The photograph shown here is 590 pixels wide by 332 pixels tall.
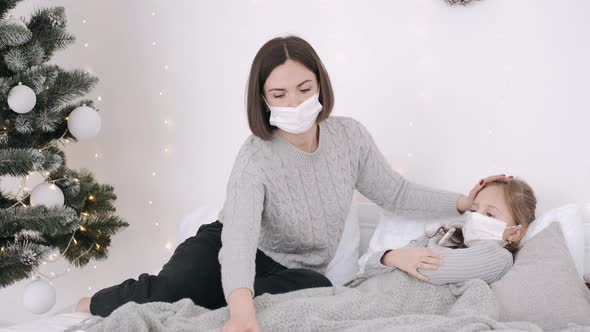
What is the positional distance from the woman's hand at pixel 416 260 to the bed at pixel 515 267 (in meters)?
0.04

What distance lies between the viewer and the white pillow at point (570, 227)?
168 centimetres

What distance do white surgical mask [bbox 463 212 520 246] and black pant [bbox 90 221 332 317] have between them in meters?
0.40

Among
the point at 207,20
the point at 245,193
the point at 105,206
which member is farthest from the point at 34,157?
the point at 207,20

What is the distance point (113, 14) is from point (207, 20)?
0.47 m

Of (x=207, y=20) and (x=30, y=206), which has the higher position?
(x=207, y=20)

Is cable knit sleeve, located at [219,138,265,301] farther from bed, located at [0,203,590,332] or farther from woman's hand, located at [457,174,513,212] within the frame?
woman's hand, located at [457,174,513,212]

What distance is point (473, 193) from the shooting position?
178 cm

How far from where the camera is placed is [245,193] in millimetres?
1573

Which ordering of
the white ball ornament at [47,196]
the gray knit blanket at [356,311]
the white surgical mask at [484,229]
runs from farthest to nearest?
the white ball ornament at [47,196] < the white surgical mask at [484,229] < the gray knit blanket at [356,311]

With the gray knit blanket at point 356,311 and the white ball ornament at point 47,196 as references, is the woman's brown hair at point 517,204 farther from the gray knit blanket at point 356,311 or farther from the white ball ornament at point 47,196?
the white ball ornament at point 47,196

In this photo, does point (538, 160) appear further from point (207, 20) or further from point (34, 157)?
point (34, 157)

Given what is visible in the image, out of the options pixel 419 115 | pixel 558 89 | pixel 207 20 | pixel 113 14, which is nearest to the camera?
pixel 558 89

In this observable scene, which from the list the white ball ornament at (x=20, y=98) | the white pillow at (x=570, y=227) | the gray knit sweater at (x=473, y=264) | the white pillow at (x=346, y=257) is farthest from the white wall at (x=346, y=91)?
the white ball ornament at (x=20, y=98)

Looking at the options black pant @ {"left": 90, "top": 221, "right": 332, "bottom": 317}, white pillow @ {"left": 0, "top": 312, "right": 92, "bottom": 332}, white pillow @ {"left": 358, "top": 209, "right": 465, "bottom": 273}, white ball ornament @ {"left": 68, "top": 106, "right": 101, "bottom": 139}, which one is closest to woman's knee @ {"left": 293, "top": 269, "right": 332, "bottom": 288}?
black pant @ {"left": 90, "top": 221, "right": 332, "bottom": 317}
